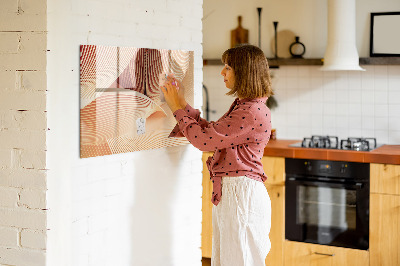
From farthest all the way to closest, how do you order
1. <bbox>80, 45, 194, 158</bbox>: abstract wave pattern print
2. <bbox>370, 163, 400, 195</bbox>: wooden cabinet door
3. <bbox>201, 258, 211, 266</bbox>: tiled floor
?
<bbox>201, 258, 211, 266</bbox>: tiled floor < <bbox>370, 163, 400, 195</bbox>: wooden cabinet door < <bbox>80, 45, 194, 158</bbox>: abstract wave pattern print

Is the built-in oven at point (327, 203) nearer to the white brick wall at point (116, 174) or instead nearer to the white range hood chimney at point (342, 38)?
the white range hood chimney at point (342, 38)

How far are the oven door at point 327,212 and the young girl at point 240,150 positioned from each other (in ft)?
4.80

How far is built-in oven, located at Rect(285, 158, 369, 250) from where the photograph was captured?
4.11 metres

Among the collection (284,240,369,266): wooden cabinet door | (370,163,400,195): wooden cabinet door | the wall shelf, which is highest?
the wall shelf

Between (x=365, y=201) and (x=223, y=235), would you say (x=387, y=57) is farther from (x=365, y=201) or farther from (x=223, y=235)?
(x=223, y=235)

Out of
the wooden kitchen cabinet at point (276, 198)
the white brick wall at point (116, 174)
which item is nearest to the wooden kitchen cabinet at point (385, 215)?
the wooden kitchen cabinet at point (276, 198)

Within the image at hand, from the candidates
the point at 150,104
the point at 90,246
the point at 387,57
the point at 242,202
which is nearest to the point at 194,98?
the point at 150,104

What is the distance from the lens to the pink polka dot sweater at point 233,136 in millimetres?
2686

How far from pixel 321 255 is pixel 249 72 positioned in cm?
205

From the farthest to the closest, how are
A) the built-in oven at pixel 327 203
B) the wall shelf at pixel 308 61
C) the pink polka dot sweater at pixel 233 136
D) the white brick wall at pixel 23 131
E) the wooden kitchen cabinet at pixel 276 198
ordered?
1. the wall shelf at pixel 308 61
2. the wooden kitchen cabinet at pixel 276 198
3. the built-in oven at pixel 327 203
4. the pink polka dot sweater at pixel 233 136
5. the white brick wall at pixel 23 131

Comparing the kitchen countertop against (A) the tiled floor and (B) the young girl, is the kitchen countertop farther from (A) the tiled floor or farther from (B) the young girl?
(B) the young girl

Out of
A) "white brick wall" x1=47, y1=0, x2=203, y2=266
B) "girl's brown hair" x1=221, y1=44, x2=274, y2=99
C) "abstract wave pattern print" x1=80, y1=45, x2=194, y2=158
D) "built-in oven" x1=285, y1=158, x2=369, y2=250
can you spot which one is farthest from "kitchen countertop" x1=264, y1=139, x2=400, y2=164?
"girl's brown hair" x1=221, y1=44, x2=274, y2=99

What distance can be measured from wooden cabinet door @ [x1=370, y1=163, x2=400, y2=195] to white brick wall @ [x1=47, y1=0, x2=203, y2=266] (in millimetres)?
1419

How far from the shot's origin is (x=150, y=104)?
111 inches
